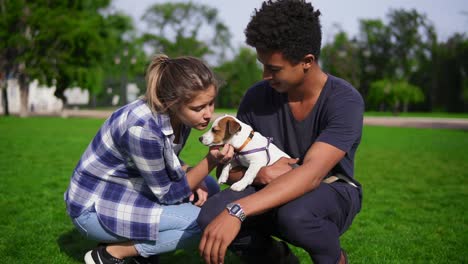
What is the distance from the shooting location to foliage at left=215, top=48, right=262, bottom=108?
2365 inches

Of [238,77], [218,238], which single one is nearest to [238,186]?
[218,238]

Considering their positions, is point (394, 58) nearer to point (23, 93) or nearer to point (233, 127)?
point (23, 93)

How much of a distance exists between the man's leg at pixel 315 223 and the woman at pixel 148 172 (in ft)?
2.17

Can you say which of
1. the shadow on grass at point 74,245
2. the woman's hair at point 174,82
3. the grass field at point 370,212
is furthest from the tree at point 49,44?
the woman's hair at point 174,82

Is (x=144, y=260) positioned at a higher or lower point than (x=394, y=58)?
lower

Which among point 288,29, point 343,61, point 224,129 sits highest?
point 343,61

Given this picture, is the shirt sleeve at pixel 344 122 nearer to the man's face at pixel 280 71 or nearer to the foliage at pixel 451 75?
the man's face at pixel 280 71

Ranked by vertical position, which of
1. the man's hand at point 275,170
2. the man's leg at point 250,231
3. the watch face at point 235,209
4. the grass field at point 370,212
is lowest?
the grass field at point 370,212

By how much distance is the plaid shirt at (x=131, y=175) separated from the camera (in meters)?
3.01

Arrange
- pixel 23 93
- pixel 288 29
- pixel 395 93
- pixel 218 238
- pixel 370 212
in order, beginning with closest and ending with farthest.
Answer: pixel 218 238 < pixel 288 29 < pixel 370 212 < pixel 23 93 < pixel 395 93

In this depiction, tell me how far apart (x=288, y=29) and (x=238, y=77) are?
A: 58183 millimetres

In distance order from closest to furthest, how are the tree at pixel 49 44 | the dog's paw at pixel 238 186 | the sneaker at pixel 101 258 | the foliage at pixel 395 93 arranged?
the sneaker at pixel 101 258
the dog's paw at pixel 238 186
the tree at pixel 49 44
the foliage at pixel 395 93

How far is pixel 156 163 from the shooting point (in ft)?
9.92

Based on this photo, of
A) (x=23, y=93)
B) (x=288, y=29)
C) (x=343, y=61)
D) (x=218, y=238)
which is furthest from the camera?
(x=343, y=61)
